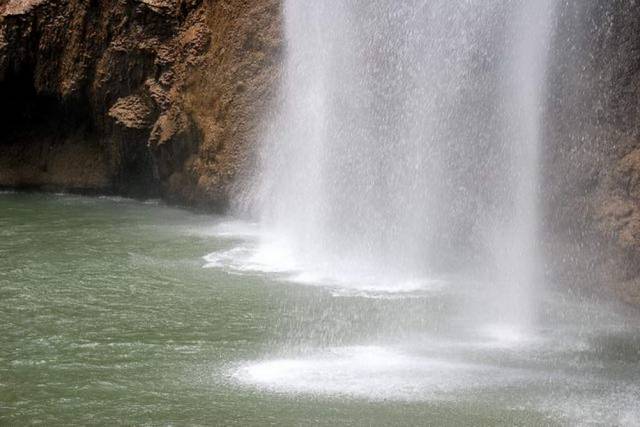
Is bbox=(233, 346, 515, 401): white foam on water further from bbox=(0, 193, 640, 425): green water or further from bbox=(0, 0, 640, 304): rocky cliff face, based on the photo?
bbox=(0, 0, 640, 304): rocky cliff face

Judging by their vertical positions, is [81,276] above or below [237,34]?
below

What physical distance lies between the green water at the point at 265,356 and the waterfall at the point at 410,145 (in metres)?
0.92

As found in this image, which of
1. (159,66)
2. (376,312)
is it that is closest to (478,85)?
(376,312)

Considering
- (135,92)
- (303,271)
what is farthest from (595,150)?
(135,92)

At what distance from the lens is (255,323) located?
772 centimetres

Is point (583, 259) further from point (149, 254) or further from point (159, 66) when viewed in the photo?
point (159, 66)

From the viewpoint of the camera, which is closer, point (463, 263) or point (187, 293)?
point (187, 293)

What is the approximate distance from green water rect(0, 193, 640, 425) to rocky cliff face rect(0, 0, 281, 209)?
4.28m

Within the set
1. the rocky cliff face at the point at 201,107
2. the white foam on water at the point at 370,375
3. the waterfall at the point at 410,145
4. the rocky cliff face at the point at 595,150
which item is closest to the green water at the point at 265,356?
the white foam on water at the point at 370,375

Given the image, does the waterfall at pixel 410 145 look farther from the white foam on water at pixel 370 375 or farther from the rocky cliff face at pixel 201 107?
the white foam on water at pixel 370 375

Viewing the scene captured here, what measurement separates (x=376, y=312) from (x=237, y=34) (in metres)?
6.84

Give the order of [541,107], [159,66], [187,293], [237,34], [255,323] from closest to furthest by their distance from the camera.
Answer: [255,323], [187,293], [541,107], [237,34], [159,66]

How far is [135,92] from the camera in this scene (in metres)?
15.5

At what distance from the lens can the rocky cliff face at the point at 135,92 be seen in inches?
541
